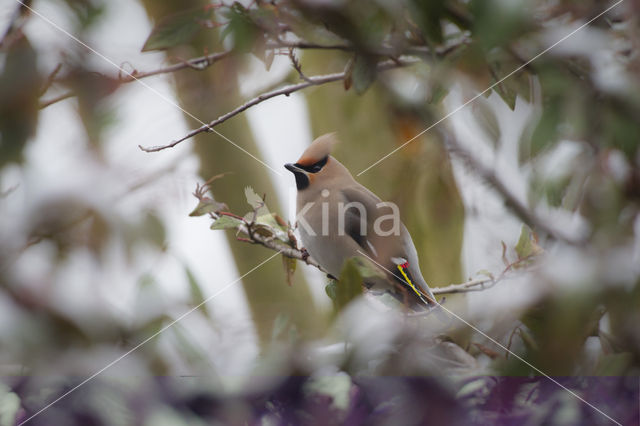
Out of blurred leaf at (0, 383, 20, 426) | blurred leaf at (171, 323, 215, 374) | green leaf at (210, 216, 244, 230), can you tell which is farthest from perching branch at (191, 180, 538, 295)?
blurred leaf at (0, 383, 20, 426)

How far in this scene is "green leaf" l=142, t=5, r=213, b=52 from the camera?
643mm

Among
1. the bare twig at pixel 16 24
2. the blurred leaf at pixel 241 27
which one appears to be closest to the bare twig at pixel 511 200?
the blurred leaf at pixel 241 27

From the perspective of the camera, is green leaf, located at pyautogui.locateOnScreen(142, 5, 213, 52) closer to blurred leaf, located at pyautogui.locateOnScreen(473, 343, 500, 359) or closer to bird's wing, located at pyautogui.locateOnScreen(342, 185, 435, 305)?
bird's wing, located at pyautogui.locateOnScreen(342, 185, 435, 305)

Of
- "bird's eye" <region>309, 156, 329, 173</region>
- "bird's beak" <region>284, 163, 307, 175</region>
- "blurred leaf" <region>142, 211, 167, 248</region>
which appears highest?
"bird's beak" <region>284, 163, 307, 175</region>

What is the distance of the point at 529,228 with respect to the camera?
0.58 metres

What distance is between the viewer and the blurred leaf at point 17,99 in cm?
64

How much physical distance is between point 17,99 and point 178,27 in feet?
0.62

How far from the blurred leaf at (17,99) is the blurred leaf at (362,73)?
1.12ft

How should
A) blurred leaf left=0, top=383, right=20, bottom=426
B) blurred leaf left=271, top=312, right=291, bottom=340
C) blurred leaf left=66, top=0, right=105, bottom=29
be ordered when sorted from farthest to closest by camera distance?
1. blurred leaf left=66, top=0, right=105, bottom=29
2. blurred leaf left=271, top=312, right=291, bottom=340
3. blurred leaf left=0, top=383, right=20, bottom=426

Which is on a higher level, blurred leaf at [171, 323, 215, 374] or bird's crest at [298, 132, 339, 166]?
bird's crest at [298, 132, 339, 166]

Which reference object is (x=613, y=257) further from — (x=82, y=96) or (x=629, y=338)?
(x=82, y=96)

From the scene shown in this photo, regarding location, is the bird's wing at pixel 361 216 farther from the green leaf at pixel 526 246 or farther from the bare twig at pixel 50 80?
the bare twig at pixel 50 80

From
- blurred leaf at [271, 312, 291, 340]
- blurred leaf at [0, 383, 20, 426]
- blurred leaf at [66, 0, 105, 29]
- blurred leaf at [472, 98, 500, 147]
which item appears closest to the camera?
blurred leaf at [0, 383, 20, 426]

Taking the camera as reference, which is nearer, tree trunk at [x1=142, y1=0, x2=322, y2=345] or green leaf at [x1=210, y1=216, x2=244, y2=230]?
green leaf at [x1=210, y1=216, x2=244, y2=230]
